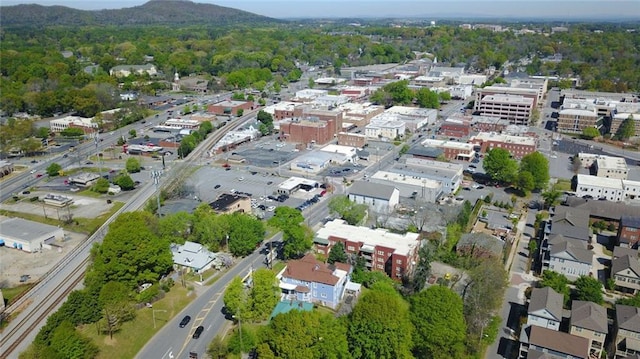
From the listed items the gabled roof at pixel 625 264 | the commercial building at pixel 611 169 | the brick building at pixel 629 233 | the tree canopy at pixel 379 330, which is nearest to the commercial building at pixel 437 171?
the brick building at pixel 629 233

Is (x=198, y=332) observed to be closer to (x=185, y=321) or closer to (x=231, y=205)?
(x=185, y=321)

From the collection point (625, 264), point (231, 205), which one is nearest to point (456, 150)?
point (625, 264)


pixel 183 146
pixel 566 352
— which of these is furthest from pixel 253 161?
pixel 566 352

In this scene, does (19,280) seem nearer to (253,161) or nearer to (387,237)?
(387,237)

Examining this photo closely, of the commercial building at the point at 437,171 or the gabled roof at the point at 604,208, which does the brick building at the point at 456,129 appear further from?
the gabled roof at the point at 604,208

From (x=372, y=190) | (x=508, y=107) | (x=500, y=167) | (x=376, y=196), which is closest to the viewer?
(x=376, y=196)

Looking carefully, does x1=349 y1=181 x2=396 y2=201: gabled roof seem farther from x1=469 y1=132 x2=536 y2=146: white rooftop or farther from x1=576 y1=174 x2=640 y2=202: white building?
x1=469 y1=132 x2=536 y2=146: white rooftop
